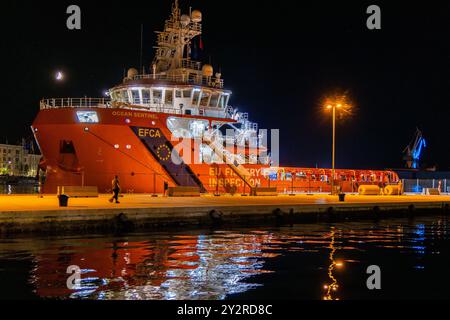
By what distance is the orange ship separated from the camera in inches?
1235

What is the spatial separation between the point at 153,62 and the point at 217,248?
28590 mm

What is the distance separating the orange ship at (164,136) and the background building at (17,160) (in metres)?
147

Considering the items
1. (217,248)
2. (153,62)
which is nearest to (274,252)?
(217,248)

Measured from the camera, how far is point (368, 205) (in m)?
29.0

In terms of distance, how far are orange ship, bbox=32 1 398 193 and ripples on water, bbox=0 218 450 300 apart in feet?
40.0

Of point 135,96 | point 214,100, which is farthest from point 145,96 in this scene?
point 214,100

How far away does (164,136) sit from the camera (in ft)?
110

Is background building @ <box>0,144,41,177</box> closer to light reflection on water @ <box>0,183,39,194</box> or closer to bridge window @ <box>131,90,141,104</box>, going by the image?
light reflection on water @ <box>0,183,39,194</box>

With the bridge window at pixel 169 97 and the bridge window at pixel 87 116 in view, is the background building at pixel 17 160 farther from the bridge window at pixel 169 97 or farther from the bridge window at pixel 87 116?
the bridge window at pixel 87 116

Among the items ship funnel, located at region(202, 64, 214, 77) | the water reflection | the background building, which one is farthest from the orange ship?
the background building

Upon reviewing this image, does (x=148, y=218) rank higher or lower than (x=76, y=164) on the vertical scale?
lower

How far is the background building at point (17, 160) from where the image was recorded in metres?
178

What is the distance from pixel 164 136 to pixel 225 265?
20.3 metres
